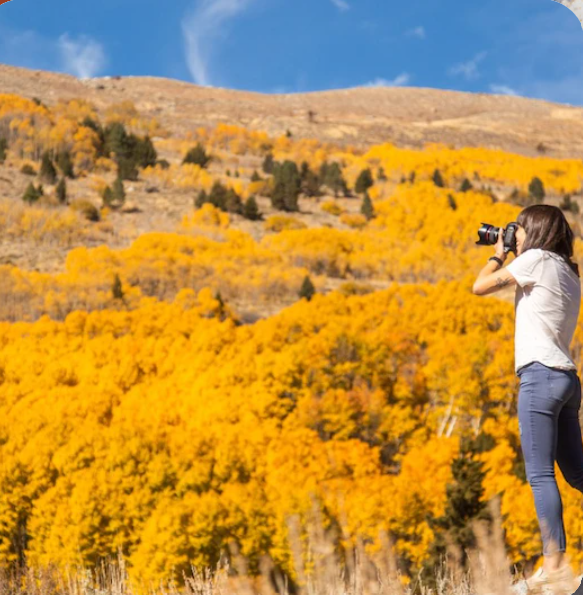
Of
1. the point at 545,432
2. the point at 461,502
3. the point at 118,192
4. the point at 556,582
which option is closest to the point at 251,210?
the point at 118,192

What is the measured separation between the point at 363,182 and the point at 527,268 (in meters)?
39.8

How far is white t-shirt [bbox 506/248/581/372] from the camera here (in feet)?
7.58

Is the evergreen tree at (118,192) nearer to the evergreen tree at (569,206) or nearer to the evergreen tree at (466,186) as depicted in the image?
the evergreen tree at (466,186)

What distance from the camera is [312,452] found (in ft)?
79.2

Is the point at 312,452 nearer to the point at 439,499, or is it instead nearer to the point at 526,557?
the point at 439,499

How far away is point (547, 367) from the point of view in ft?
7.48

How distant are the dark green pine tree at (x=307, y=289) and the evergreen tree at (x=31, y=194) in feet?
43.5

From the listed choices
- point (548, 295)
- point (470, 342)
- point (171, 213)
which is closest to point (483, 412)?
point (470, 342)

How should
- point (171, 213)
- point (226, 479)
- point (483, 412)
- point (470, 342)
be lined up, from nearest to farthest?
point (226, 479) → point (483, 412) → point (470, 342) → point (171, 213)

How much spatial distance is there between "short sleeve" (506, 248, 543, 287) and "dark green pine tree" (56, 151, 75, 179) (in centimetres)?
3715

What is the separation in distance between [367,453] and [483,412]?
490 cm

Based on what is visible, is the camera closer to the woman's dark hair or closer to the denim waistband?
the woman's dark hair

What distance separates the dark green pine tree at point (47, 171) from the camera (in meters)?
35.3

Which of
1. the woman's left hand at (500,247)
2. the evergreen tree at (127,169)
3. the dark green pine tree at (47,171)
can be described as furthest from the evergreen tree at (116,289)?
the woman's left hand at (500,247)
